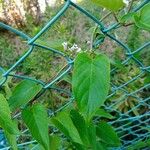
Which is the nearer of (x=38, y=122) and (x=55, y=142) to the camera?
(x=38, y=122)

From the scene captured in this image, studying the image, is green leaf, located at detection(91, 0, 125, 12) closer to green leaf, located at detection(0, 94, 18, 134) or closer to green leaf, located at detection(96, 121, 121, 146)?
green leaf, located at detection(0, 94, 18, 134)

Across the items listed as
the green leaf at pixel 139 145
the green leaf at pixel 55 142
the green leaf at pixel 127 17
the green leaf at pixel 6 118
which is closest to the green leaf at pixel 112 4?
the green leaf at pixel 127 17

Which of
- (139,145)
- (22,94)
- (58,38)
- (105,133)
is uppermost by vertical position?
(58,38)

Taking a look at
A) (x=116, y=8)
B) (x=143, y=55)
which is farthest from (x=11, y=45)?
(x=116, y=8)

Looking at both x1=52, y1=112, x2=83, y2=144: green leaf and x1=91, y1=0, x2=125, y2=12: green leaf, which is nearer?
x1=91, y1=0, x2=125, y2=12: green leaf

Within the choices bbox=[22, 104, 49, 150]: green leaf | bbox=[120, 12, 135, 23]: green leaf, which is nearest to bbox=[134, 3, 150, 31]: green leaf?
bbox=[120, 12, 135, 23]: green leaf

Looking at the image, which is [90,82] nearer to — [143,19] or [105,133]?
[143,19]

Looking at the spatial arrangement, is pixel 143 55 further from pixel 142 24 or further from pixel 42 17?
pixel 142 24

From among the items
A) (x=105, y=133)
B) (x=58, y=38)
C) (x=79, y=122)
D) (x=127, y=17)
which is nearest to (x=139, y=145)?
(x=58, y=38)
